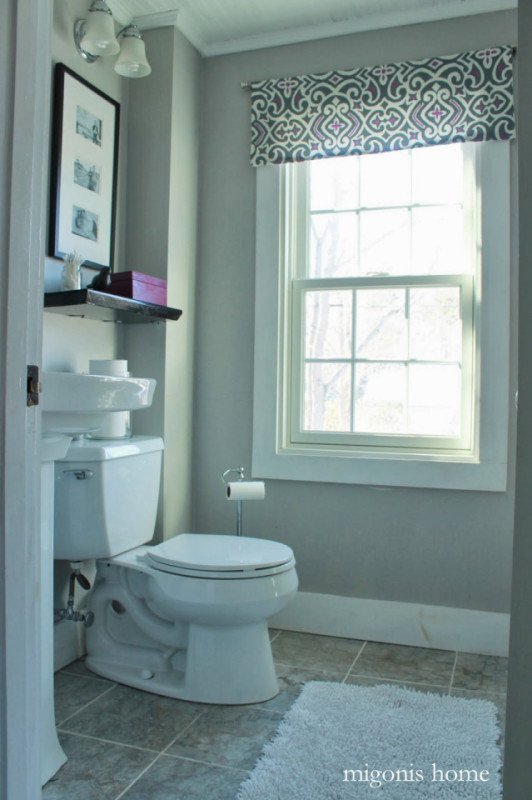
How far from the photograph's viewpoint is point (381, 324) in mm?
2734

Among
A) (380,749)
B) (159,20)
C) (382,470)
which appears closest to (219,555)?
(380,749)

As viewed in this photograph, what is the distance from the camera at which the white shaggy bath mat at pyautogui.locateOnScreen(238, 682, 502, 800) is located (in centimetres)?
162

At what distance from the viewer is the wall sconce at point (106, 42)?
7.39 ft

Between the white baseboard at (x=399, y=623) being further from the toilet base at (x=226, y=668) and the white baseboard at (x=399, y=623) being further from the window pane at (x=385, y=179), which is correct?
the window pane at (x=385, y=179)

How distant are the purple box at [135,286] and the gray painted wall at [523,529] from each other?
1.82 m

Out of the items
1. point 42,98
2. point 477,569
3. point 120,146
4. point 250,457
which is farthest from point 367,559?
point 42,98

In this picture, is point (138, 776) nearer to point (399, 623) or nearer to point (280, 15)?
point (399, 623)

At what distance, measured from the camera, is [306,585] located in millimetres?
2748

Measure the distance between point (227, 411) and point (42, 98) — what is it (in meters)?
1.89

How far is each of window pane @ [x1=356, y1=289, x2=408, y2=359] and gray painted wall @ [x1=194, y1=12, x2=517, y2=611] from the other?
0.45 metres

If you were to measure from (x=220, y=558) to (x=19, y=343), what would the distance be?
4.03 feet

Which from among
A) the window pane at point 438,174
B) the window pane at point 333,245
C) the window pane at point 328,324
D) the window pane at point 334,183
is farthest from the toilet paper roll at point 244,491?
the window pane at point 438,174

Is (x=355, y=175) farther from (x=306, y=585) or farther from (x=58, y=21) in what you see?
(x=306, y=585)

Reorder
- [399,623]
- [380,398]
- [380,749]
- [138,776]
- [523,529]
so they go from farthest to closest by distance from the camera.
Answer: [380,398], [399,623], [380,749], [138,776], [523,529]
